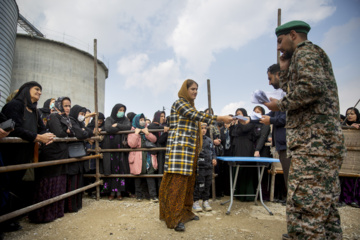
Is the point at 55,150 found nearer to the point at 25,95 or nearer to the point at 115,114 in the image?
the point at 25,95

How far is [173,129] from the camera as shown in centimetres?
304

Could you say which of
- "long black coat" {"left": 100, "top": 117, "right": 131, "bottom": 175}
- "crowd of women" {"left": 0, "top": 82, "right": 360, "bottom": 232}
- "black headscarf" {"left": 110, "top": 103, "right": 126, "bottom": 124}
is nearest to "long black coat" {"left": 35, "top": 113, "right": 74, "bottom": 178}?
"crowd of women" {"left": 0, "top": 82, "right": 360, "bottom": 232}

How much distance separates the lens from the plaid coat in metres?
2.80

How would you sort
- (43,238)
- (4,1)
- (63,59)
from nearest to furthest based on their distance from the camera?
(43,238), (4,1), (63,59)

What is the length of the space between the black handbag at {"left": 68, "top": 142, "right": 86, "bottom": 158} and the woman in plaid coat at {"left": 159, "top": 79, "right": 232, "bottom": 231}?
168cm

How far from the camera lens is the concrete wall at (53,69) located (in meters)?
14.5

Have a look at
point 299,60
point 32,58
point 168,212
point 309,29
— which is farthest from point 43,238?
point 32,58

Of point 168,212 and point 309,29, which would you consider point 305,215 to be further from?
point 168,212

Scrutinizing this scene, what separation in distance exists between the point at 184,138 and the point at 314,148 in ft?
5.41

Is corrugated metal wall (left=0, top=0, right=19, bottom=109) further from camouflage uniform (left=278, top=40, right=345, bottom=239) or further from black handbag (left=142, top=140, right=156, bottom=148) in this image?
camouflage uniform (left=278, top=40, right=345, bottom=239)

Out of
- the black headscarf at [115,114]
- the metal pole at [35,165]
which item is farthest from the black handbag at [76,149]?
the black headscarf at [115,114]

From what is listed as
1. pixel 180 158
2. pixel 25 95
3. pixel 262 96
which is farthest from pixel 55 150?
pixel 262 96

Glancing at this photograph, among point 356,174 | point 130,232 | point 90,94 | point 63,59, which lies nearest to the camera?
point 130,232

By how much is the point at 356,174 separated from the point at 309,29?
4.01 m
